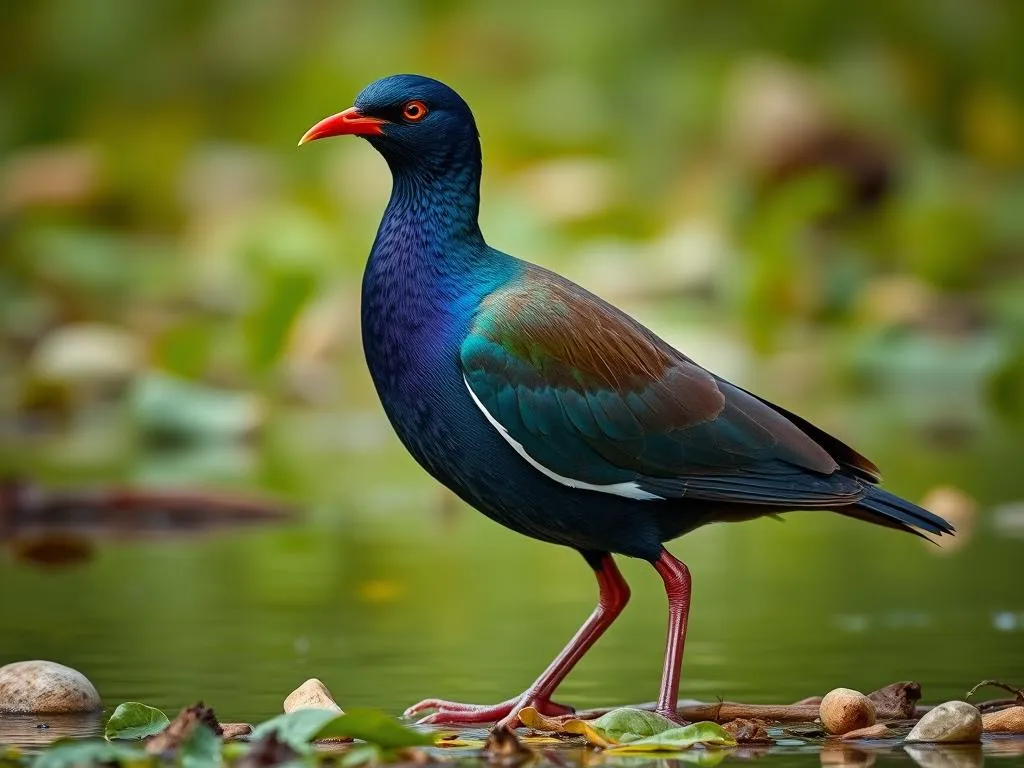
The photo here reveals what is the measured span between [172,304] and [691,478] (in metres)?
12.7

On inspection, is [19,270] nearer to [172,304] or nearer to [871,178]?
[172,304]

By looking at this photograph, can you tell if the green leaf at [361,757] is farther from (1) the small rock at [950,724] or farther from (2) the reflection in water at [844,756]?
(1) the small rock at [950,724]

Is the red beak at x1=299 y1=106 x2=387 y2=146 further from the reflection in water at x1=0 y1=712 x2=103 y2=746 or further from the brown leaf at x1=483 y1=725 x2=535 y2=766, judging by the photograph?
the brown leaf at x1=483 y1=725 x2=535 y2=766

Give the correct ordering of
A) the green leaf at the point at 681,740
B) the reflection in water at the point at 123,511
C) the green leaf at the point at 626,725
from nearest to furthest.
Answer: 1. the green leaf at the point at 681,740
2. the green leaf at the point at 626,725
3. the reflection in water at the point at 123,511

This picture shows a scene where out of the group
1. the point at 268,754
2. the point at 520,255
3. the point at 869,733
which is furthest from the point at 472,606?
the point at 520,255

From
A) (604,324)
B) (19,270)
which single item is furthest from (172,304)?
(604,324)

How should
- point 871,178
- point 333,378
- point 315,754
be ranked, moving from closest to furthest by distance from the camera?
1. point 315,754
2. point 333,378
3. point 871,178

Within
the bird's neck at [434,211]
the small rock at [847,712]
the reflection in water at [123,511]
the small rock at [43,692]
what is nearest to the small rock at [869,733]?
the small rock at [847,712]

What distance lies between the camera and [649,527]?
567 centimetres

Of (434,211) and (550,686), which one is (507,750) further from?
(434,211)

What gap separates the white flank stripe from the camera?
18.4 ft

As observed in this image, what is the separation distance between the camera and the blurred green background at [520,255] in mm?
6754

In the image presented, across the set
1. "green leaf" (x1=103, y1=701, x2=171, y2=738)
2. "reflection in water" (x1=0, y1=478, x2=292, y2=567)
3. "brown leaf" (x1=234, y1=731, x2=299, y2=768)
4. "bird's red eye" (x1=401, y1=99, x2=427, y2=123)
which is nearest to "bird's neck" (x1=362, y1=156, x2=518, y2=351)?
"bird's red eye" (x1=401, y1=99, x2=427, y2=123)

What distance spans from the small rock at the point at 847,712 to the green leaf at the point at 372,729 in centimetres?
105
